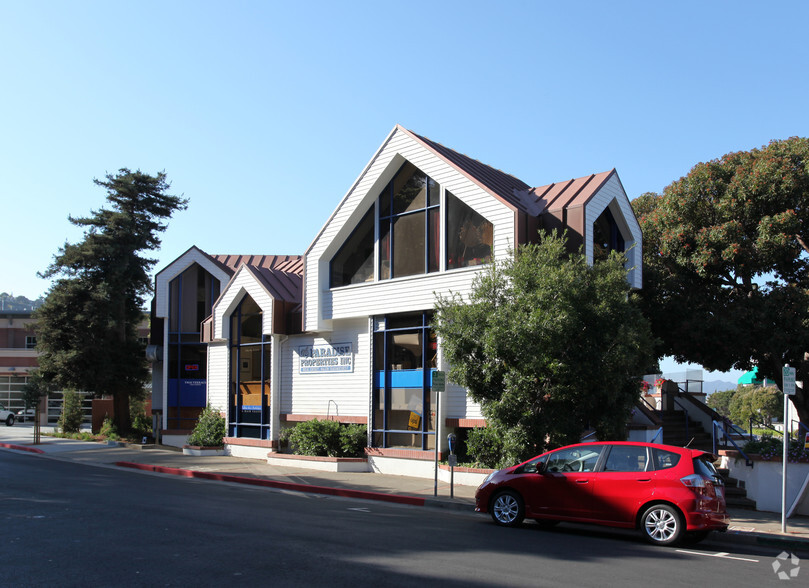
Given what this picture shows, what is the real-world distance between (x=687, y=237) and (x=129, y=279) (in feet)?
75.1

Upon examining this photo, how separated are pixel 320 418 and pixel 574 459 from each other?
1152cm

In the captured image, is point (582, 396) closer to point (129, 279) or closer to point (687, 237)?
point (687, 237)

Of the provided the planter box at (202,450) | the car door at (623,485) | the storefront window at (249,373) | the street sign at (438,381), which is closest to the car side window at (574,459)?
the car door at (623,485)

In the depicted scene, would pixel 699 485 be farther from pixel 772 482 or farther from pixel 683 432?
pixel 683 432

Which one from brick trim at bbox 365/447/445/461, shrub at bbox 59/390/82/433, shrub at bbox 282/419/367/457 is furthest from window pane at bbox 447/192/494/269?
shrub at bbox 59/390/82/433

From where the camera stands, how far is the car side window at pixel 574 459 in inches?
440

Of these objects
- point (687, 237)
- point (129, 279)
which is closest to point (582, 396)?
point (687, 237)

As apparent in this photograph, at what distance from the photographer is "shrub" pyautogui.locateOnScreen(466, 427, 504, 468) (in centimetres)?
1616

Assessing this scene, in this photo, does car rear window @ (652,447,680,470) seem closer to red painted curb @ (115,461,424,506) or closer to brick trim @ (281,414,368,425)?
red painted curb @ (115,461,424,506)

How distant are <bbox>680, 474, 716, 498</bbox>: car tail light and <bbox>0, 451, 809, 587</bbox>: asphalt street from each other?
2.62 ft

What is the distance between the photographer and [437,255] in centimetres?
1905

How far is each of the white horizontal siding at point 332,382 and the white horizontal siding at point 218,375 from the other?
3279mm

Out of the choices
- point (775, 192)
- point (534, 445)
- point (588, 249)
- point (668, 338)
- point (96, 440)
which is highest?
point (775, 192)

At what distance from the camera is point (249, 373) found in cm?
2414
